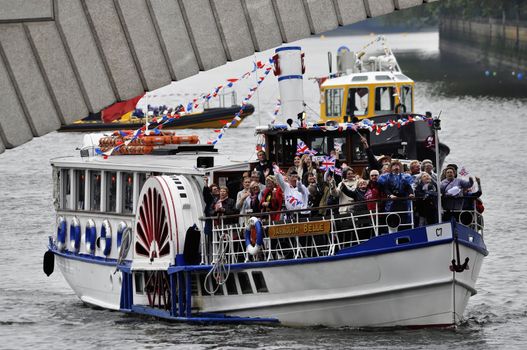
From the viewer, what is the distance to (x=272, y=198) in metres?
25.5

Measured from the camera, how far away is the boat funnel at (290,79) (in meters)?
33.0

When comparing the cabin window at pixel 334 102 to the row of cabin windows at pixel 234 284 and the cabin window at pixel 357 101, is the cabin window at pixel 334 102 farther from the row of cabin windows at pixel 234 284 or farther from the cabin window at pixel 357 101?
the row of cabin windows at pixel 234 284

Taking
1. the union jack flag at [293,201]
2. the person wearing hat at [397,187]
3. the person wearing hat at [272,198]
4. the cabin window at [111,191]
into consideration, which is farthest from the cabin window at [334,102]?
the person wearing hat at [397,187]

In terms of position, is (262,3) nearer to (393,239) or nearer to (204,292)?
(393,239)

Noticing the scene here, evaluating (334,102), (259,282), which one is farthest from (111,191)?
(334,102)

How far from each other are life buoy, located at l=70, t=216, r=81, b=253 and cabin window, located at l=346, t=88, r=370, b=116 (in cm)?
2215

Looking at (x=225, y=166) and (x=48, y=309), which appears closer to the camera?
(x=225, y=166)

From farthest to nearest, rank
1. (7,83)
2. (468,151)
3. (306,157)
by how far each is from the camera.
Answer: (468,151)
(306,157)
(7,83)

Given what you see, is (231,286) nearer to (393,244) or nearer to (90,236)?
Answer: (393,244)

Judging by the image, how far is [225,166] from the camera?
27.0 m

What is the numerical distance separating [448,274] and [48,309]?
10541 mm

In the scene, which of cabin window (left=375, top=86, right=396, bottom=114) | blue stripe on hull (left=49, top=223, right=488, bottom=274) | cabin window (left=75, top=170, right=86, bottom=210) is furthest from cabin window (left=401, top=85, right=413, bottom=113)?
blue stripe on hull (left=49, top=223, right=488, bottom=274)

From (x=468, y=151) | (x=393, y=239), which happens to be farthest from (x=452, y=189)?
(x=468, y=151)

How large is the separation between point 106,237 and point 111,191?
977 millimetres
